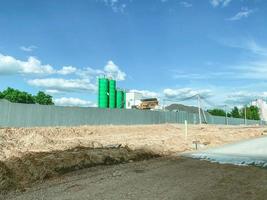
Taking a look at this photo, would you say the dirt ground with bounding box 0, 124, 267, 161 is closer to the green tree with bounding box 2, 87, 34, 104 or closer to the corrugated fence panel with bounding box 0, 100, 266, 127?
the corrugated fence panel with bounding box 0, 100, 266, 127

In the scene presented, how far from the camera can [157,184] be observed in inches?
426

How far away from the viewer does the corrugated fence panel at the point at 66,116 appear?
1212 inches

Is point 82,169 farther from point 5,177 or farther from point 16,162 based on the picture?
point 5,177

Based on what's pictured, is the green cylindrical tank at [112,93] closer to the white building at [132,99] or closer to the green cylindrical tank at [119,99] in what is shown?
the green cylindrical tank at [119,99]

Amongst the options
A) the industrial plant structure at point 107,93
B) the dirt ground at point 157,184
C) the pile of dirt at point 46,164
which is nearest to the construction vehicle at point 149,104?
the industrial plant structure at point 107,93

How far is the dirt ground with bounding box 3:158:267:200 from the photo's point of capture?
9.45 meters

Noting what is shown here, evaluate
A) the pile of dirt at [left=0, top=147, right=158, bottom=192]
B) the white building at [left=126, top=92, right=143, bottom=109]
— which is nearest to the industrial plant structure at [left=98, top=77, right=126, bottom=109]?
the white building at [left=126, top=92, right=143, bottom=109]

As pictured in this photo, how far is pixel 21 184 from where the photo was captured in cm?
1082

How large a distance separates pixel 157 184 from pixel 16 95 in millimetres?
67807

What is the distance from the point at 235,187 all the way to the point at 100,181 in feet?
11.8

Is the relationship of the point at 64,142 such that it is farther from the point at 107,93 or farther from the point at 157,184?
the point at 107,93

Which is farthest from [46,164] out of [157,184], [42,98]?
[42,98]

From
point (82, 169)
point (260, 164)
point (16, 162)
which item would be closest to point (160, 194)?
point (82, 169)

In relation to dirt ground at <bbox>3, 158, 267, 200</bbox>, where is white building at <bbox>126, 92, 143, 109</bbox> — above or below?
above
